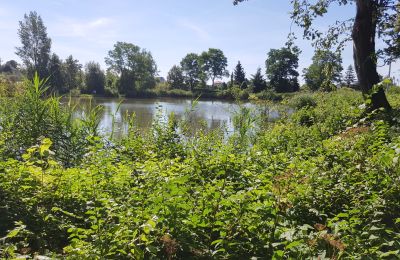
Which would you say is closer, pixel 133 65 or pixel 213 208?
pixel 213 208

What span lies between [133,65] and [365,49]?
214 feet

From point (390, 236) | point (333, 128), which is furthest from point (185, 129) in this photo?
point (390, 236)

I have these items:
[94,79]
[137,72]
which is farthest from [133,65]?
[94,79]

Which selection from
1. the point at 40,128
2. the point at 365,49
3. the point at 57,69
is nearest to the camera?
the point at 40,128

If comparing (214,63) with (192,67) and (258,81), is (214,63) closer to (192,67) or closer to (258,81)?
(192,67)

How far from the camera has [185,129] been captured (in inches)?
254

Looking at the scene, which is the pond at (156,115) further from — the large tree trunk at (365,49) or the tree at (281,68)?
the tree at (281,68)

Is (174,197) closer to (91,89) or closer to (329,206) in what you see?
(329,206)

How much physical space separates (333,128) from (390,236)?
4033mm

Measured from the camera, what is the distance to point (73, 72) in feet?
181

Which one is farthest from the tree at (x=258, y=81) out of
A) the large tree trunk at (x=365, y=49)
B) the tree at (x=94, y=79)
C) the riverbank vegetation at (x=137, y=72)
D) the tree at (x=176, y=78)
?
the large tree trunk at (x=365, y=49)

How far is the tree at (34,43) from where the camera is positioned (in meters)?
49.2

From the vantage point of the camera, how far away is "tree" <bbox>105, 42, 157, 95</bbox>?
64.6m

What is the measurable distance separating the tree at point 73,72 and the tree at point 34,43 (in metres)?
3.59
